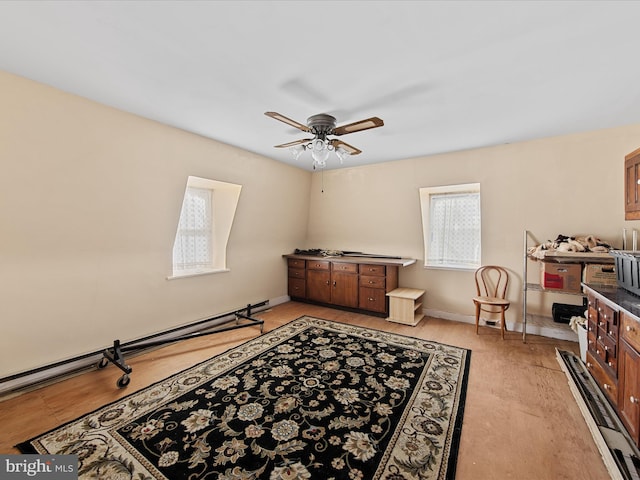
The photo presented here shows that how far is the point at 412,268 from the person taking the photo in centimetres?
462

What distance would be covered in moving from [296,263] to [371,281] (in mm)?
1554

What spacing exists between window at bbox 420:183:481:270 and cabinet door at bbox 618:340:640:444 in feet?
7.87

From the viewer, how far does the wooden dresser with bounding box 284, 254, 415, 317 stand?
4.38 m

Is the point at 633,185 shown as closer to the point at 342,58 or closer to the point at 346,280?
the point at 342,58

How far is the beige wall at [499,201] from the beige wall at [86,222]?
240cm

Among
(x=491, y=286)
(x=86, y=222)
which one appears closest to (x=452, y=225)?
(x=491, y=286)

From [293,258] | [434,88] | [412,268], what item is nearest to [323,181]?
[293,258]

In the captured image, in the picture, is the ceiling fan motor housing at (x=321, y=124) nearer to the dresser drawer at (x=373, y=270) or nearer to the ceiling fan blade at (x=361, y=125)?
the ceiling fan blade at (x=361, y=125)

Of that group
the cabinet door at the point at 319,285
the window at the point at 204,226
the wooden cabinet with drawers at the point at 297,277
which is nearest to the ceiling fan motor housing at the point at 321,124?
the window at the point at 204,226

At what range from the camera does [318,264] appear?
499cm

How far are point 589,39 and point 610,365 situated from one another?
7.39 feet

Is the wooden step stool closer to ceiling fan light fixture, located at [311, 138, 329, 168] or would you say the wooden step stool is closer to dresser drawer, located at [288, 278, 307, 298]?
dresser drawer, located at [288, 278, 307, 298]

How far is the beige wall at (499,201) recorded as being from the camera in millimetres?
3223

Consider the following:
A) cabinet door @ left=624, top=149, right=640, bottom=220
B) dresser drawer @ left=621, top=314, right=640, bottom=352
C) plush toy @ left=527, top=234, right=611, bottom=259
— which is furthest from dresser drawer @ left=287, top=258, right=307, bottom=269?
cabinet door @ left=624, top=149, right=640, bottom=220
